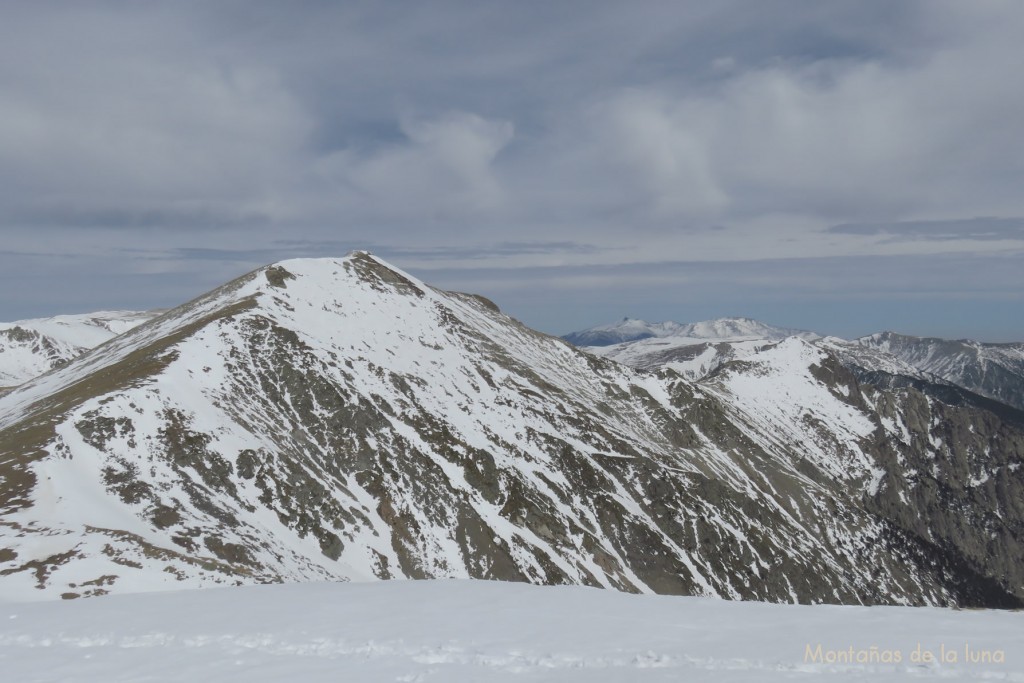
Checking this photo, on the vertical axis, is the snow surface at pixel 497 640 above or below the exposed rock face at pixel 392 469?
above

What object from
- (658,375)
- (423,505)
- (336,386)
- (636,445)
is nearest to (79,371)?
(336,386)

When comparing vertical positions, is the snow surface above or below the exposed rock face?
above

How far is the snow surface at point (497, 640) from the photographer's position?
50.6 feet

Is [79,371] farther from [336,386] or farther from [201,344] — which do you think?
[336,386]

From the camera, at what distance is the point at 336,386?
105875 millimetres

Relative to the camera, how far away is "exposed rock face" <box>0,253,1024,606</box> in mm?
56344

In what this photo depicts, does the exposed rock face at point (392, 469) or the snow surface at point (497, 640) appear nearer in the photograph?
the snow surface at point (497, 640)

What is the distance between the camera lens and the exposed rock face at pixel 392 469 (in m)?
56.3

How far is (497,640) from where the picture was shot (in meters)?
17.7

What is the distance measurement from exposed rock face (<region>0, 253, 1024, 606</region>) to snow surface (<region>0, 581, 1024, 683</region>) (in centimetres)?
2412

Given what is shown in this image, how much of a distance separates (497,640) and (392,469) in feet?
265

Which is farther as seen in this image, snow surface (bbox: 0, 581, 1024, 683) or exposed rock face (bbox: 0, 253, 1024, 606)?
exposed rock face (bbox: 0, 253, 1024, 606)

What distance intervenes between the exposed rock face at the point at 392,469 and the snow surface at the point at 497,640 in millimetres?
24119

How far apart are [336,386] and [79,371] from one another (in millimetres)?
50629
